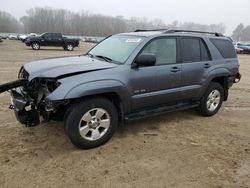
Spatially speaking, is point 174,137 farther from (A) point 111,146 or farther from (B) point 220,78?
(B) point 220,78

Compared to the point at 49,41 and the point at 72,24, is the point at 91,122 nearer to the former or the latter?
the point at 49,41

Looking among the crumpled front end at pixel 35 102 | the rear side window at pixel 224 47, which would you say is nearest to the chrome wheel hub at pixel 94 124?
the crumpled front end at pixel 35 102

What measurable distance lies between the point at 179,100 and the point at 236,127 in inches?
50.3

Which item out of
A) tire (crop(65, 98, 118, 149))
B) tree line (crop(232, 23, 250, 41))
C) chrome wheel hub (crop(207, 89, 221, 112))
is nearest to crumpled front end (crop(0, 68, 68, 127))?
tire (crop(65, 98, 118, 149))

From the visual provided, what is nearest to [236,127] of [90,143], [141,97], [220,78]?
[220,78]

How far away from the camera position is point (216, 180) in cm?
368

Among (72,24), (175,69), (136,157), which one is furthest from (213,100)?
(72,24)

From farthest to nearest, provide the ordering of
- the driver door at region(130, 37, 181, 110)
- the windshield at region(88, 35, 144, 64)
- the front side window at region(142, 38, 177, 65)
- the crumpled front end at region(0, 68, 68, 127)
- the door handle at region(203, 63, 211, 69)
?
the door handle at region(203, 63, 211, 69) < the front side window at region(142, 38, 177, 65) < the windshield at region(88, 35, 144, 64) < the driver door at region(130, 37, 181, 110) < the crumpled front end at region(0, 68, 68, 127)

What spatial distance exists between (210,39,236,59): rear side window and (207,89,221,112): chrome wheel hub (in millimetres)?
852

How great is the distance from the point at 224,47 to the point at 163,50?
6.41 ft

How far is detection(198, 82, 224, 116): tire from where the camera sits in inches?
241

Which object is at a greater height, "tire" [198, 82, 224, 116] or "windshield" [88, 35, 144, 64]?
"windshield" [88, 35, 144, 64]

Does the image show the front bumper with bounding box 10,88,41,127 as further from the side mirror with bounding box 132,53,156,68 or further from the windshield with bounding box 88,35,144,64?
the side mirror with bounding box 132,53,156,68

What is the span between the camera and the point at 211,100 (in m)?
6.32
